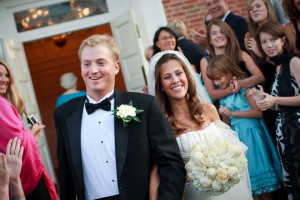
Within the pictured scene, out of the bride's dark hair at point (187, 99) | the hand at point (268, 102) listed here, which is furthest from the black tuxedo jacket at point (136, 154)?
the hand at point (268, 102)

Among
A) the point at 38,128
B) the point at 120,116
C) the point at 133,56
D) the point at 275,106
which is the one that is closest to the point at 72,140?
the point at 120,116

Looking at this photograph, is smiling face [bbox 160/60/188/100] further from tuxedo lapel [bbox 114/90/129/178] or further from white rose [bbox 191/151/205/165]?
tuxedo lapel [bbox 114/90/129/178]

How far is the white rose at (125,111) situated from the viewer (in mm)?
2678

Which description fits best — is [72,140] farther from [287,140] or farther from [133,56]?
[133,56]

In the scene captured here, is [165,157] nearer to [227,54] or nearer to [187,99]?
[187,99]

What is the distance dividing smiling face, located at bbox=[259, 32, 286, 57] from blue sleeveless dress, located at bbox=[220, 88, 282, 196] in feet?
1.61

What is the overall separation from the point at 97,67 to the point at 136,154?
59cm

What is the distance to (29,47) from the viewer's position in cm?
1184

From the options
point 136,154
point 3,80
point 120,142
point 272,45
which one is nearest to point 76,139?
point 120,142

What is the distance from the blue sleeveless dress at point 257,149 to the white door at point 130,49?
114 inches

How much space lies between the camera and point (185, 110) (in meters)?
3.62

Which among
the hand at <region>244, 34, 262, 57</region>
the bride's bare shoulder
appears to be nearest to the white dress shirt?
the bride's bare shoulder

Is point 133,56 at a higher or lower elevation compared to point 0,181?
higher

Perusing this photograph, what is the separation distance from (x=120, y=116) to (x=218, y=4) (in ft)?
12.1
